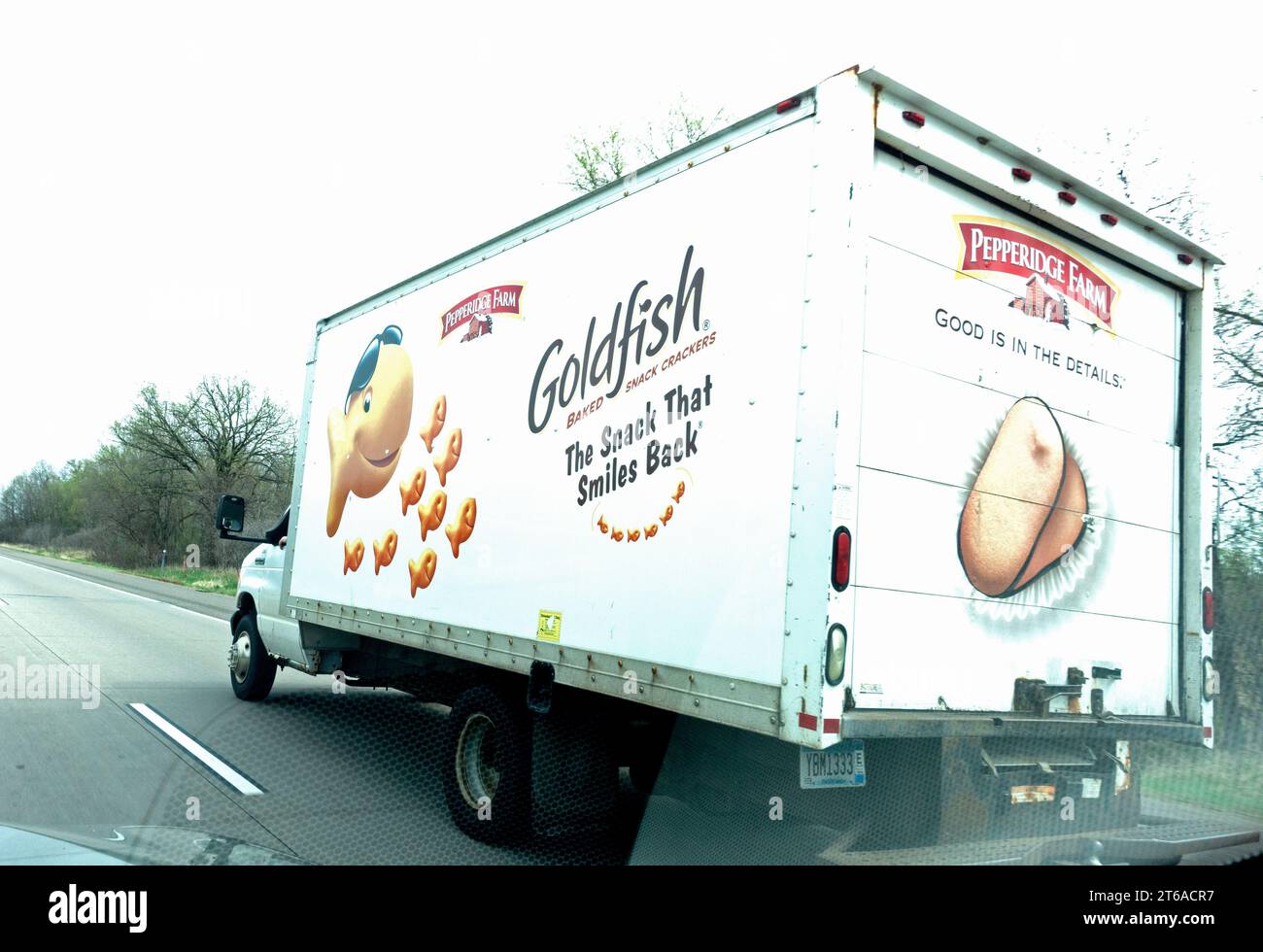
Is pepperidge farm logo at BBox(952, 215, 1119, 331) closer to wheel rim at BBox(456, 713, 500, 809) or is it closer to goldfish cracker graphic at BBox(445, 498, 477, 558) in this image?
goldfish cracker graphic at BBox(445, 498, 477, 558)

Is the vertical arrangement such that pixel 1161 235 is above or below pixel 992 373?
above

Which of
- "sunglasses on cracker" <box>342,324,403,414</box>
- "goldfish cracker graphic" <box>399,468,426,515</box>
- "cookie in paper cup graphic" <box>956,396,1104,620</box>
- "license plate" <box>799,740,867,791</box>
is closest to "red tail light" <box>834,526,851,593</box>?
"license plate" <box>799,740,867,791</box>

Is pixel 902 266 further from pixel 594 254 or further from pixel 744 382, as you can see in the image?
pixel 594 254

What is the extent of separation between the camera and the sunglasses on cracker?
24.8 feet

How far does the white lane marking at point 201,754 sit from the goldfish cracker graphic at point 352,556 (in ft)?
5.30

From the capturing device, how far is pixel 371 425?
7676 millimetres

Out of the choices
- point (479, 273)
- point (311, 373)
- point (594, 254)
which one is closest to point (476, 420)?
point (479, 273)

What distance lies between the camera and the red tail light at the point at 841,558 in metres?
3.80

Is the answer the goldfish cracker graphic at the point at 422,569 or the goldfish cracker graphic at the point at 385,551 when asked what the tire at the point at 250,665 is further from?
the goldfish cracker graphic at the point at 422,569
